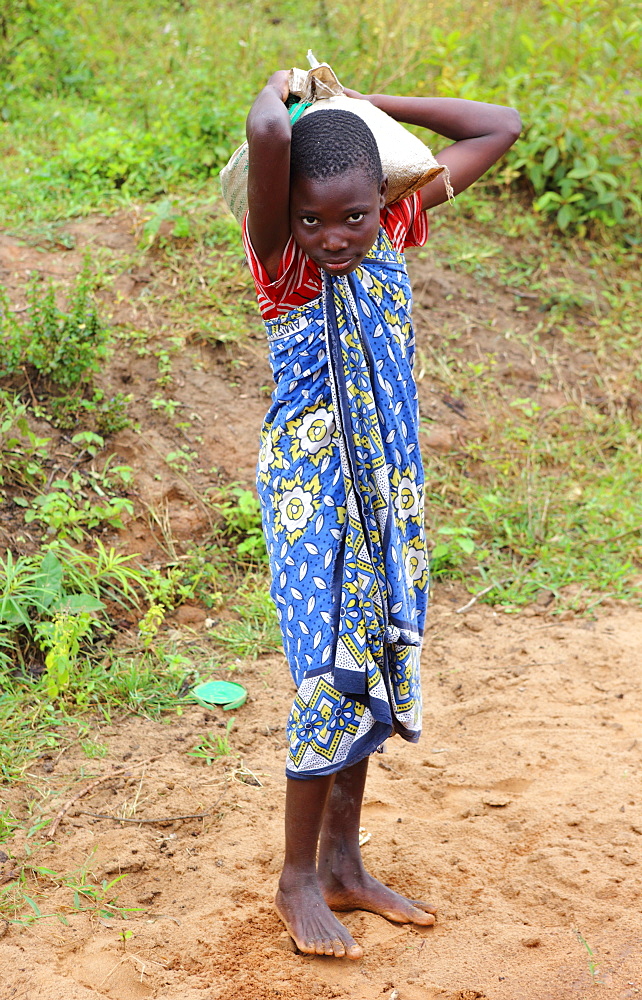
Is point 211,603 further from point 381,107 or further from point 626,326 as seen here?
point 626,326

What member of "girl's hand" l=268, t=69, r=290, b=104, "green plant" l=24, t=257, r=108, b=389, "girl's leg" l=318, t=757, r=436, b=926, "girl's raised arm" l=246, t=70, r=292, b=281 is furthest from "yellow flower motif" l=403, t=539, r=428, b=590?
"green plant" l=24, t=257, r=108, b=389

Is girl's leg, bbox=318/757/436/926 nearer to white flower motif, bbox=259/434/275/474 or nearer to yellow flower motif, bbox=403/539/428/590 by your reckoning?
yellow flower motif, bbox=403/539/428/590

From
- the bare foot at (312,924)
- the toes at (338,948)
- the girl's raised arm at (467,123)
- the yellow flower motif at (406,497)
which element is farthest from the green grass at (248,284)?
the girl's raised arm at (467,123)

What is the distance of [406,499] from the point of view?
6.96 ft

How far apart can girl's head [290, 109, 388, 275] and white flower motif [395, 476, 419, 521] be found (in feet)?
1.61

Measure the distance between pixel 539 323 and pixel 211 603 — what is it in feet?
9.23

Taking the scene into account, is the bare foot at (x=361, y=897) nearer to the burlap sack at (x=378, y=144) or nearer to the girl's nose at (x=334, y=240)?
the girl's nose at (x=334, y=240)

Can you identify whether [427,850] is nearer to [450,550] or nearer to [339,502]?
[339,502]

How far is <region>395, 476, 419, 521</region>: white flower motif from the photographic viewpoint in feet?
6.89

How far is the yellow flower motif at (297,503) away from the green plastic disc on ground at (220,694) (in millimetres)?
1344

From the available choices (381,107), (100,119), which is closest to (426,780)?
(381,107)

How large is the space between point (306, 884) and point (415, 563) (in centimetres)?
77

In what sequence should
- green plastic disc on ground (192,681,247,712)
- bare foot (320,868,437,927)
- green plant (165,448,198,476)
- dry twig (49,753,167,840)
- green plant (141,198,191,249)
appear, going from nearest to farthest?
bare foot (320,868,437,927), dry twig (49,753,167,840), green plastic disc on ground (192,681,247,712), green plant (165,448,198,476), green plant (141,198,191,249)

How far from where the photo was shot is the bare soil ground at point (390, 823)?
2092mm
